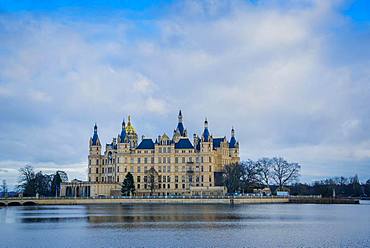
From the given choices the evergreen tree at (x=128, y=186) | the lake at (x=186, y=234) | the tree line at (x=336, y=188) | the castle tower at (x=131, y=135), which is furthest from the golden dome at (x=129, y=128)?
the lake at (x=186, y=234)

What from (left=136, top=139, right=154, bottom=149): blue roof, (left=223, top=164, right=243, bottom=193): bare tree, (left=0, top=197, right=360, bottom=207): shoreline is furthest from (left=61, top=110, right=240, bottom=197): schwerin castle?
(left=0, top=197, right=360, bottom=207): shoreline

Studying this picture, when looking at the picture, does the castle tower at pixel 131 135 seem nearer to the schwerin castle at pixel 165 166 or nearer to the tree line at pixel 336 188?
the schwerin castle at pixel 165 166

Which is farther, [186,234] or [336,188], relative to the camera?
[336,188]

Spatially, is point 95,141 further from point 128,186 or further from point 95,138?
point 128,186

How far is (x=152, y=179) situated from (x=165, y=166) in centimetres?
751

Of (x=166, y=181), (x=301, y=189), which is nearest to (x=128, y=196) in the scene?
(x=166, y=181)

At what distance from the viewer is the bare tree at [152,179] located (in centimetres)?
12219

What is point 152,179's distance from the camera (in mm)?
121750

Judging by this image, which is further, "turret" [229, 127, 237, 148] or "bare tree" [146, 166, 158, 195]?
"turret" [229, 127, 237, 148]

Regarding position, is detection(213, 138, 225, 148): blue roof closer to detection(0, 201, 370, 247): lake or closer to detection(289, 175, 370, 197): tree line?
detection(289, 175, 370, 197): tree line

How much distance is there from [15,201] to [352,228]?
2742 inches

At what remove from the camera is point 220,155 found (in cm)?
13238

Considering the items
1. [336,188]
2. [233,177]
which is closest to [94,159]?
[233,177]

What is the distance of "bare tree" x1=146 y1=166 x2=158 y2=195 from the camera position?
122188mm
